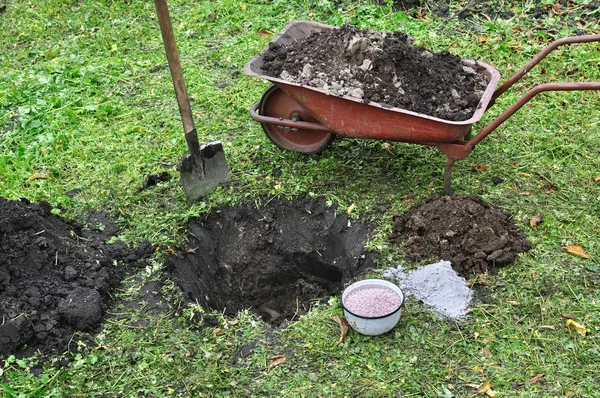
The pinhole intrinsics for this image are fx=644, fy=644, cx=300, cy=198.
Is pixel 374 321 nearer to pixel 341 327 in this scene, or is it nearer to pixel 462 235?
pixel 341 327

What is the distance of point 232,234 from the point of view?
494 centimetres

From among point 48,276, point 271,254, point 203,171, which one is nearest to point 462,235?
point 271,254

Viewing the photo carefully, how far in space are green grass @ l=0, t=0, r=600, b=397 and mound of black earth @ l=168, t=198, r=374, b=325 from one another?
0.49 ft

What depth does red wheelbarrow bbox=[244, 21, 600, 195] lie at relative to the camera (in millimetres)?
4293

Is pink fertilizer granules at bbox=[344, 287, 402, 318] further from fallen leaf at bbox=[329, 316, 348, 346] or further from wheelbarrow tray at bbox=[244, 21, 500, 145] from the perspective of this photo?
wheelbarrow tray at bbox=[244, 21, 500, 145]

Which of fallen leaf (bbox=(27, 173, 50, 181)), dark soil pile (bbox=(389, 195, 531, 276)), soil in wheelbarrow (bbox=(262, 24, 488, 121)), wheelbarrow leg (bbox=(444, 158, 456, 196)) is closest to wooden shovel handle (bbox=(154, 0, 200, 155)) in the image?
soil in wheelbarrow (bbox=(262, 24, 488, 121))

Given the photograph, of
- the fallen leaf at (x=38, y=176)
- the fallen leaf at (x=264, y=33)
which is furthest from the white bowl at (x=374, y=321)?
the fallen leaf at (x=264, y=33)

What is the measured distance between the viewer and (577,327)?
378cm

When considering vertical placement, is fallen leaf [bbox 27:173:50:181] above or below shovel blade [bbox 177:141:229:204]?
below

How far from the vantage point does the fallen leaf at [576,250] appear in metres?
4.26

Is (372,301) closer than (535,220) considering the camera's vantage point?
Yes

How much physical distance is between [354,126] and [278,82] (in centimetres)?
64

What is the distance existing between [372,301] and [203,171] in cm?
179

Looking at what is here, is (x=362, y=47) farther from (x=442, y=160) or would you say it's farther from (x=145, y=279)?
(x=145, y=279)
